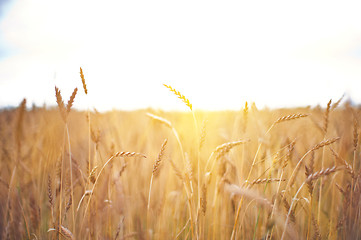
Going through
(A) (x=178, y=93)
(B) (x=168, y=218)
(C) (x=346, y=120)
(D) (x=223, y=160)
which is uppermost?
(A) (x=178, y=93)

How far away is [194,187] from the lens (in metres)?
1.85

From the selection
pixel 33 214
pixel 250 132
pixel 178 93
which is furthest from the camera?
pixel 250 132

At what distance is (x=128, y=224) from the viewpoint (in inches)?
62.2

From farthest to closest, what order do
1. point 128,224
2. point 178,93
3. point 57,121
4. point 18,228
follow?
1. point 57,121
2. point 128,224
3. point 18,228
4. point 178,93

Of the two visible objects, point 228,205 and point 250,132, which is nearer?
point 228,205

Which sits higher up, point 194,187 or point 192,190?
point 192,190

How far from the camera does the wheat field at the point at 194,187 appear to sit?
3.17ft

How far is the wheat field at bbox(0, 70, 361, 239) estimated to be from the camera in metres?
0.97

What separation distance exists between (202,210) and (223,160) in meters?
0.39

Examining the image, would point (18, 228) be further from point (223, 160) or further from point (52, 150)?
point (223, 160)

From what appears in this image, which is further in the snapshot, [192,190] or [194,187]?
[194,187]

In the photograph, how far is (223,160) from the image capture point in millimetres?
1287

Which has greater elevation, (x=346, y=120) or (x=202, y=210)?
(x=346, y=120)

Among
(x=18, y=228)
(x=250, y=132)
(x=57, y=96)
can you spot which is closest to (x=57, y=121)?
(x=18, y=228)
